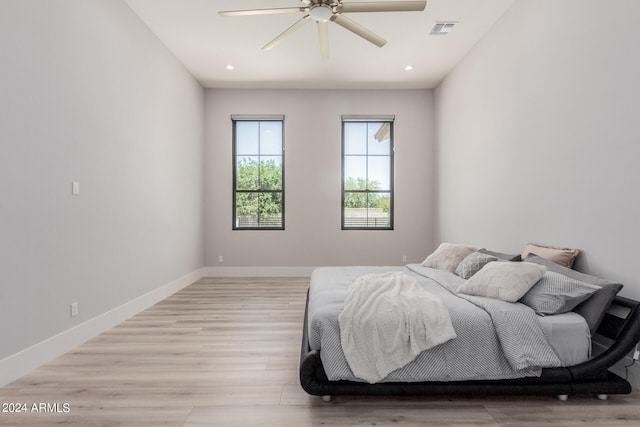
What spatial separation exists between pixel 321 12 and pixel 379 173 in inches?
146

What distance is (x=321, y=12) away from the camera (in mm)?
2979

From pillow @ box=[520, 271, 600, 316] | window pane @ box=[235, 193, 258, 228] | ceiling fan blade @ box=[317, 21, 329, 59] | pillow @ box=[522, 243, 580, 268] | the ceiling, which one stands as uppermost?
the ceiling

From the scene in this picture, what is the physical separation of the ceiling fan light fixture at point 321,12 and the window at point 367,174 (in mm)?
3330

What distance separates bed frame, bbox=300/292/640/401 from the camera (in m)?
1.99

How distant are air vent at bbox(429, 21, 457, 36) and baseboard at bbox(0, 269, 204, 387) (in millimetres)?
4617

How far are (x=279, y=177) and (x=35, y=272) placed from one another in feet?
13.7

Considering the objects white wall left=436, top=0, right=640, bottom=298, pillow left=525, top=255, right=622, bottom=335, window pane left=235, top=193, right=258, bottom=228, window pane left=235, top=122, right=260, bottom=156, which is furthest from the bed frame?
window pane left=235, top=122, right=260, bottom=156

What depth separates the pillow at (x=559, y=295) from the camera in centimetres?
222

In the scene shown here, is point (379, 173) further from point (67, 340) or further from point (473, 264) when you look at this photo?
point (67, 340)

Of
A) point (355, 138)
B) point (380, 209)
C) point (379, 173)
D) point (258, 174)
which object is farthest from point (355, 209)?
point (258, 174)

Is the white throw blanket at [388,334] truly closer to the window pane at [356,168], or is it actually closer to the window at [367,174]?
the window at [367,174]

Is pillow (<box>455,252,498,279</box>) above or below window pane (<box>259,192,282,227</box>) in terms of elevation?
below

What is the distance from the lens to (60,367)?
2.53 m

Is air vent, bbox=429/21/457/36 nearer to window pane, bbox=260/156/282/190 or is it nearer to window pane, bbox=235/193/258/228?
window pane, bbox=260/156/282/190
